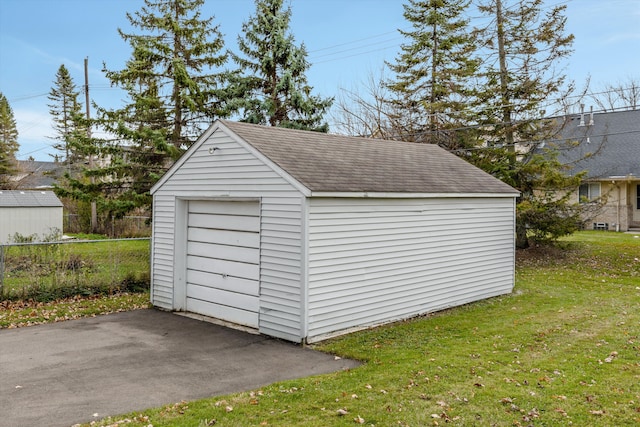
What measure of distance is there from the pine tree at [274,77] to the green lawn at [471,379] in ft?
40.2

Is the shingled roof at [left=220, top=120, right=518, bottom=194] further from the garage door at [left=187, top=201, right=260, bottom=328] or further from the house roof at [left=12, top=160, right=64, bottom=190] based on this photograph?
the house roof at [left=12, top=160, right=64, bottom=190]

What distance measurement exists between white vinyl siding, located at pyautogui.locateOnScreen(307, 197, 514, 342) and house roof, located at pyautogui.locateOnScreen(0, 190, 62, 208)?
57.8ft

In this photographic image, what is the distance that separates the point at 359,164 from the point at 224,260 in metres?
3.11

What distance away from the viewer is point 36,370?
620 centimetres

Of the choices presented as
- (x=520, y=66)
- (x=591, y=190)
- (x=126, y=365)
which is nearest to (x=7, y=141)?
(x=520, y=66)

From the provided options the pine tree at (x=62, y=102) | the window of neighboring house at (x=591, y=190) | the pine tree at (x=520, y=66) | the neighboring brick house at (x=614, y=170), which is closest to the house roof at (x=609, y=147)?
the neighboring brick house at (x=614, y=170)

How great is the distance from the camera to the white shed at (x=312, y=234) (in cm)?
755

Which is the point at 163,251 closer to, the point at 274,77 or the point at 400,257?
the point at 400,257

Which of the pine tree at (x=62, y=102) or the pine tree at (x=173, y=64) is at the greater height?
the pine tree at (x=62, y=102)

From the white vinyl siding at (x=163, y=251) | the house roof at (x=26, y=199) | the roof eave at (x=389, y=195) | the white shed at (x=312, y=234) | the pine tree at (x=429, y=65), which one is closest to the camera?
the roof eave at (x=389, y=195)

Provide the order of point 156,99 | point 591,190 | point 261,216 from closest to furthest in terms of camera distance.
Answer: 1. point 261,216
2. point 156,99
3. point 591,190

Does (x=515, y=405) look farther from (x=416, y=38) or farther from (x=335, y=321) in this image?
(x=416, y=38)

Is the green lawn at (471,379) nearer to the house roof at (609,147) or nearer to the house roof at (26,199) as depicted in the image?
the house roof at (609,147)

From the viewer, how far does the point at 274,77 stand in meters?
20.7
